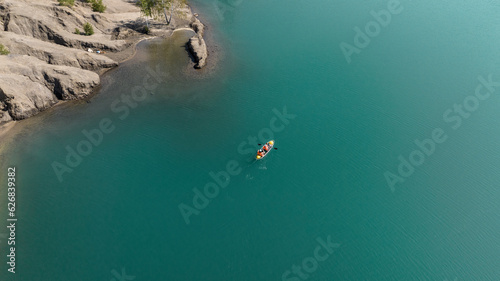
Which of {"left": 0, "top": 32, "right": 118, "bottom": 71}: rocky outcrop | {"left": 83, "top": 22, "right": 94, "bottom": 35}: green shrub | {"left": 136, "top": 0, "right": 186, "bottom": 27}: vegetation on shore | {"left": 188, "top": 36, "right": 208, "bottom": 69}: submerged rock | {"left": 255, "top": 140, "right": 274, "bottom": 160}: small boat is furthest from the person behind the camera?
{"left": 136, "top": 0, "right": 186, "bottom": 27}: vegetation on shore

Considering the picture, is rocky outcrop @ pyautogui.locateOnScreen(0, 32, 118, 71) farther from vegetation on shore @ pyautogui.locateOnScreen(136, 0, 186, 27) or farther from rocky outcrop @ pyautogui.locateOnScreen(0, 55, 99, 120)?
vegetation on shore @ pyautogui.locateOnScreen(136, 0, 186, 27)

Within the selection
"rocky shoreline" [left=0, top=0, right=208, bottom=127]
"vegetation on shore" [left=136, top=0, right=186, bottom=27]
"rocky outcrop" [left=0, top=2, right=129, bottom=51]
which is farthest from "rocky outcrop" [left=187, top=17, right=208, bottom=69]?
"rocky outcrop" [left=0, top=2, right=129, bottom=51]

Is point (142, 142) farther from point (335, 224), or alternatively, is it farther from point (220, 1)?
point (220, 1)

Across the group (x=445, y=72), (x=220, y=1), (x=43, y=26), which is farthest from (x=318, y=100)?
(x=43, y=26)

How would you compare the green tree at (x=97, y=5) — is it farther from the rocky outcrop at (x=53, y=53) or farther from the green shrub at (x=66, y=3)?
the rocky outcrop at (x=53, y=53)

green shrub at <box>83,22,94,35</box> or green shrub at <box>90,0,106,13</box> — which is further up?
green shrub at <box>90,0,106,13</box>

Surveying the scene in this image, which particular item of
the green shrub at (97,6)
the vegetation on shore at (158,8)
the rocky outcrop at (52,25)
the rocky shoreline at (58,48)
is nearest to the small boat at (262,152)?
the rocky shoreline at (58,48)

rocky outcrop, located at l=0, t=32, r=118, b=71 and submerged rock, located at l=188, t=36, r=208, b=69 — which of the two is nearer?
rocky outcrop, located at l=0, t=32, r=118, b=71

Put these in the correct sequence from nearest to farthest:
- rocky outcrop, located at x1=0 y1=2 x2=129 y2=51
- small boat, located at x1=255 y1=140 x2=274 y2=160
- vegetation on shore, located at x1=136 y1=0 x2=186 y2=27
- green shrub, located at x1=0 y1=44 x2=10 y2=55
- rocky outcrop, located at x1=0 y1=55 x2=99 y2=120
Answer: small boat, located at x1=255 y1=140 x2=274 y2=160 < rocky outcrop, located at x1=0 y1=55 x2=99 y2=120 < green shrub, located at x1=0 y1=44 x2=10 y2=55 < rocky outcrop, located at x1=0 y1=2 x2=129 y2=51 < vegetation on shore, located at x1=136 y1=0 x2=186 y2=27

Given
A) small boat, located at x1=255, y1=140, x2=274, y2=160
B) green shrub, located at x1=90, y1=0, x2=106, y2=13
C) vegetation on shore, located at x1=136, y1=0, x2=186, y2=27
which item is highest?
green shrub, located at x1=90, y1=0, x2=106, y2=13

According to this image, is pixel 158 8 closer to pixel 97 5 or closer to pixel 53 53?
pixel 97 5

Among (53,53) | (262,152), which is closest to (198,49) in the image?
(53,53)
